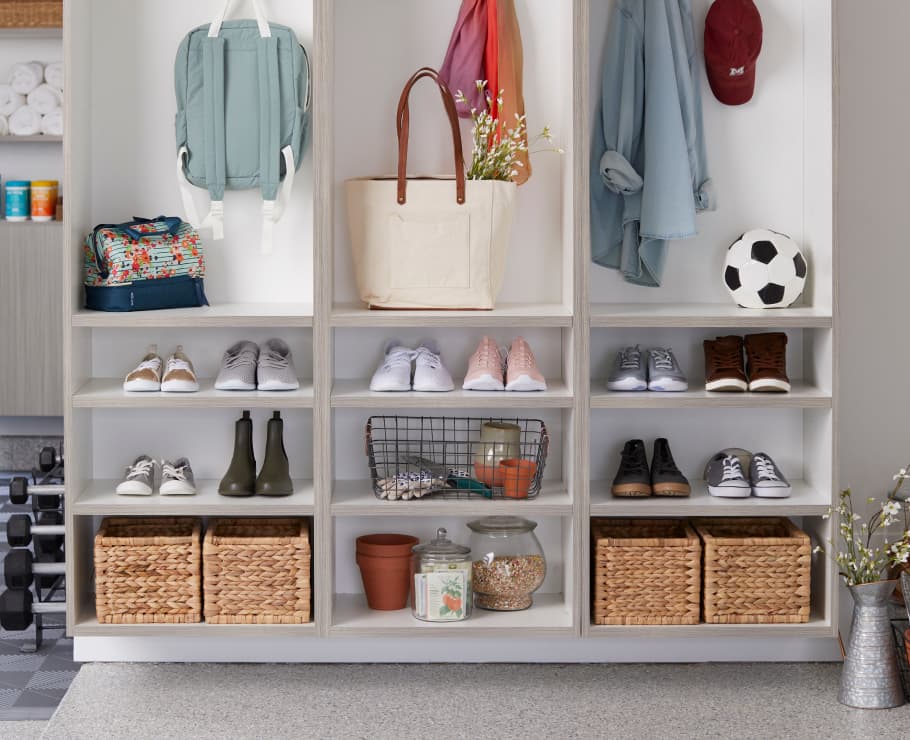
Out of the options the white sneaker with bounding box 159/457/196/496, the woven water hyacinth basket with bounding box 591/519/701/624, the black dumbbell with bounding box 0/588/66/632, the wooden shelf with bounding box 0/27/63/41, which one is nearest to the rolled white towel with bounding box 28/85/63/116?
the wooden shelf with bounding box 0/27/63/41

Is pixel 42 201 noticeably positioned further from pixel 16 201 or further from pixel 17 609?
pixel 17 609

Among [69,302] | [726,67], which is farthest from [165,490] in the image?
[726,67]

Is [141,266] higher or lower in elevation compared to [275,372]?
higher

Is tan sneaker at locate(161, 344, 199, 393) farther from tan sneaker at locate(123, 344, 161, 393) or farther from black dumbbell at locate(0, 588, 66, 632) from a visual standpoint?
black dumbbell at locate(0, 588, 66, 632)

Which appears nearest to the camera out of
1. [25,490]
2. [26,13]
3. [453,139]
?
[453,139]

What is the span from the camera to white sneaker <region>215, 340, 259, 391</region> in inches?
117

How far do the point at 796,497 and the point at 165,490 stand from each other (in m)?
1.74

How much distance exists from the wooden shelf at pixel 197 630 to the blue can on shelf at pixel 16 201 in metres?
3.22

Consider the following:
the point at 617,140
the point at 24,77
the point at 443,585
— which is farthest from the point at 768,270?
the point at 24,77

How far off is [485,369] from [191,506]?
874 millimetres

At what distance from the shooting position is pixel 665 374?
3.01m

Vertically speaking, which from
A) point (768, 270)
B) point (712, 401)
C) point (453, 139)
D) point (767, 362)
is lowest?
point (712, 401)

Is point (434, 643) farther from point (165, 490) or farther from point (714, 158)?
point (714, 158)

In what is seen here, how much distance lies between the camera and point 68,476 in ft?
9.68
